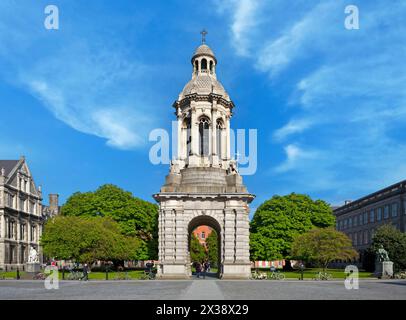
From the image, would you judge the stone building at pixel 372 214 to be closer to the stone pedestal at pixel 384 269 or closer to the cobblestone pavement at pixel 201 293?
the stone pedestal at pixel 384 269

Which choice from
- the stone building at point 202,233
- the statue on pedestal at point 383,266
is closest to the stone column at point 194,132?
the statue on pedestal at point 383,266

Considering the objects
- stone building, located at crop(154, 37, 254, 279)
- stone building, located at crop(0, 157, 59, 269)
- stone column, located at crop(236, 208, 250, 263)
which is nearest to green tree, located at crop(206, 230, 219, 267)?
stone building, located at crop(0, 157, 59, 269)

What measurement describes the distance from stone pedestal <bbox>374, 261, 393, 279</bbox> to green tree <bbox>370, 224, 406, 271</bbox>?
8.11m

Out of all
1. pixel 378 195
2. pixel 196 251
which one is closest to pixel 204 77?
pixel 378 195

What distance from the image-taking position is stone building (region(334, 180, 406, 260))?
84.1 metres

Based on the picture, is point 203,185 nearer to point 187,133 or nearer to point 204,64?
point 187,133

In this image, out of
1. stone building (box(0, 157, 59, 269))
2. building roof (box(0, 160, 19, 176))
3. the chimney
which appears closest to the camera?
stone building (box(0, 157, 59, 269))

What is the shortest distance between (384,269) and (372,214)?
4822 centimetres

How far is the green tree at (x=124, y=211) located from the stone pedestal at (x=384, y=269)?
104 ft

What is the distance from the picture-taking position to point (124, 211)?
Answer: 7344 centimetres

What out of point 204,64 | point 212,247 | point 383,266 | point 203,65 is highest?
point 204,64

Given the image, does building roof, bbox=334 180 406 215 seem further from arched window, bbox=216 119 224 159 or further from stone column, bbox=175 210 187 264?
stone column, bbox=175 210 187 264

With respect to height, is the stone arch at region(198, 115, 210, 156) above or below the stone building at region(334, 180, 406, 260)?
above
